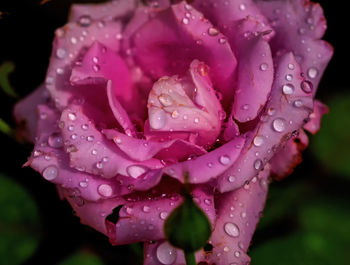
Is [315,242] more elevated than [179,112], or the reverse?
[179,112]

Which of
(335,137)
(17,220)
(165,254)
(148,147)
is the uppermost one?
(148,147)

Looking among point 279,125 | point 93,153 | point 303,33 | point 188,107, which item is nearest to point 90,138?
point 93,153

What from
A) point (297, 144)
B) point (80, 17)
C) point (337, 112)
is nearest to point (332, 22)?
point (337, 112)

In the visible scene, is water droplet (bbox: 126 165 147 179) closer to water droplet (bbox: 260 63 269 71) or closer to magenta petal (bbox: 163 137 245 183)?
magenta petal (bbox: 163 137 245 183)

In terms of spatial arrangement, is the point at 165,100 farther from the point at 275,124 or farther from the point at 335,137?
the point at 335,137

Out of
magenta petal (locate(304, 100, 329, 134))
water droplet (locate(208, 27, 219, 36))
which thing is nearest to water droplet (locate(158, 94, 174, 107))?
water droplet (locate(208, 27, 219, 36))

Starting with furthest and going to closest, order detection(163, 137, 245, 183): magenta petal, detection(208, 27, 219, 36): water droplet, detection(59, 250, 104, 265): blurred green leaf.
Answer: detection(59, 250, 104, 265): blurred green leaf < detection(208, 27, 219, 36): water droplet < detection(163, 137, 245, 183): magenta petal

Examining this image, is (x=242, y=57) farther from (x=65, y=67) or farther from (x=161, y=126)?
(x=65, y=67)

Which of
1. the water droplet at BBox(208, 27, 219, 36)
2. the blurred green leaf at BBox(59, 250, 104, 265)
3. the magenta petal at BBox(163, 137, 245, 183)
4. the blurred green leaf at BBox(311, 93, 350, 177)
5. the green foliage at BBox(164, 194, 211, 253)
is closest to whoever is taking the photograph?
the green foliage at BBox(164, 194, 211, 253)
